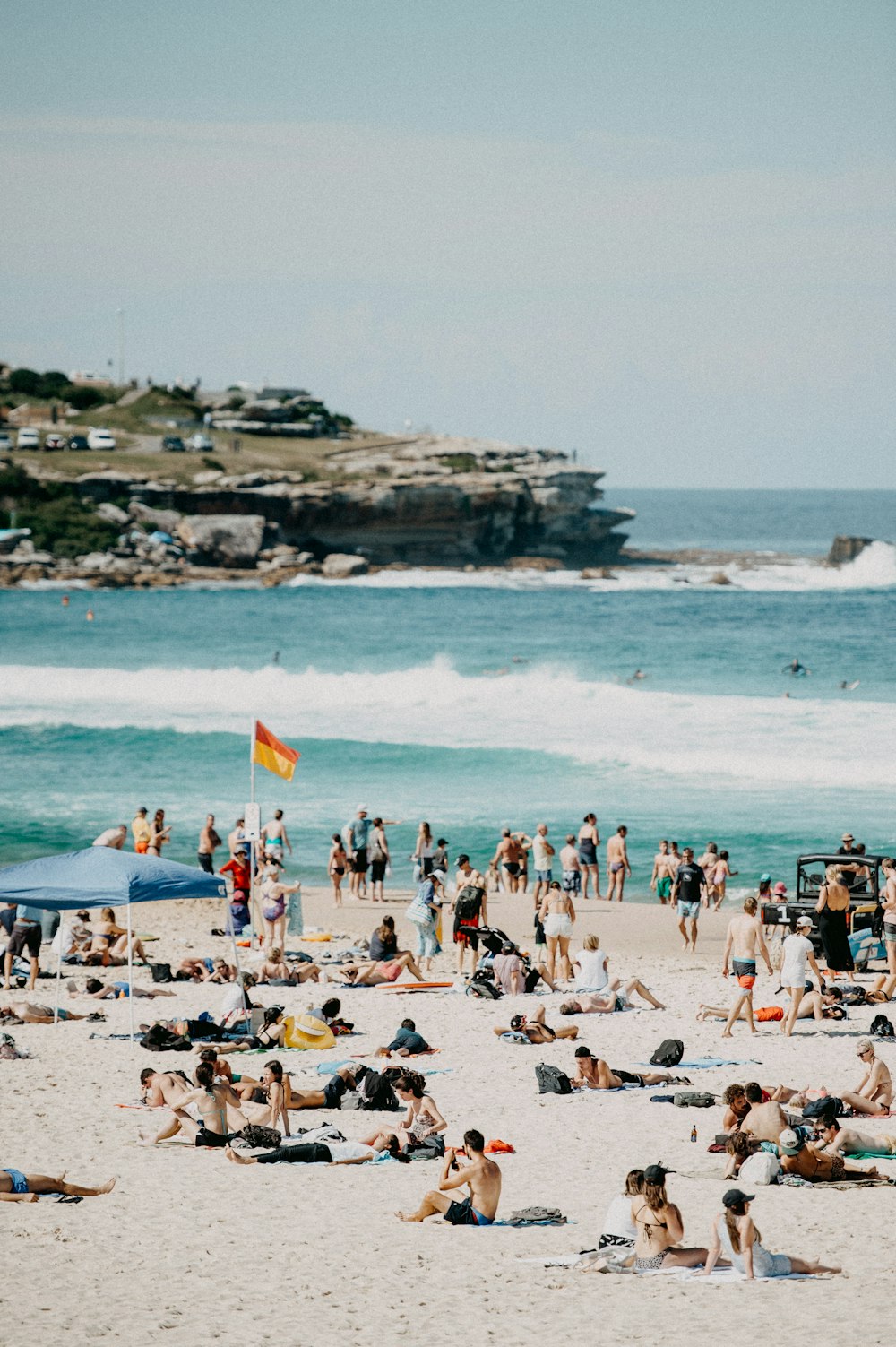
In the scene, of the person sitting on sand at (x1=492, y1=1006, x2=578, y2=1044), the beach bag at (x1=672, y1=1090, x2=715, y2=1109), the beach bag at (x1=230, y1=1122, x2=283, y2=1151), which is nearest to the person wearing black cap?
the beach bag at (x1=672, y1=1090, x2=715, y2=1109)

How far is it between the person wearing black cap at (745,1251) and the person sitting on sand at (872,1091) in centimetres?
313

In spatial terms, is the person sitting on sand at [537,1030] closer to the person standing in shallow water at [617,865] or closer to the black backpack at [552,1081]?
the black backpack at [552,1081]

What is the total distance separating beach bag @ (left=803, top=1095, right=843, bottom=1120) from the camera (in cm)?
1097

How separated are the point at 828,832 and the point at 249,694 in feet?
73.6

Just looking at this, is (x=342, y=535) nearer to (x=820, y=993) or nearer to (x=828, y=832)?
(x=828, y=832)

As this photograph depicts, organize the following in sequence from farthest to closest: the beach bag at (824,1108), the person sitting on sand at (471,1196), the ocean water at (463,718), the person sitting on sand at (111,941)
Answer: the ocean water at (463,718), the person sitting on sand at (111,941), the beach bag at (824,1108), the person sitting on sand at (471,1196)

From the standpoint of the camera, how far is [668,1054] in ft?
43.4

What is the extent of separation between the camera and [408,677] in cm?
4722

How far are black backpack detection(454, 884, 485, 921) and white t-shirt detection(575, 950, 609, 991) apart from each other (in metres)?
1.68

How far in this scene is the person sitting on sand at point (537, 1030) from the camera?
14.2 metres

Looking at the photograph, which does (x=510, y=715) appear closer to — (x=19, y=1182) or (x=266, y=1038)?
(x=266, y=1038)

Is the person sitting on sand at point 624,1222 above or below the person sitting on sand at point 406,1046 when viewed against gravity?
above

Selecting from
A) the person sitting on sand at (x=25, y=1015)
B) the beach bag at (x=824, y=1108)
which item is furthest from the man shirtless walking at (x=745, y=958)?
the person sitting on sand at (x=25, y=1015)

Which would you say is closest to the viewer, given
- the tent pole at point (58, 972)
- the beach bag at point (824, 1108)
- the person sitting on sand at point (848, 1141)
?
the person sitting on sand at point (848, 1141)
